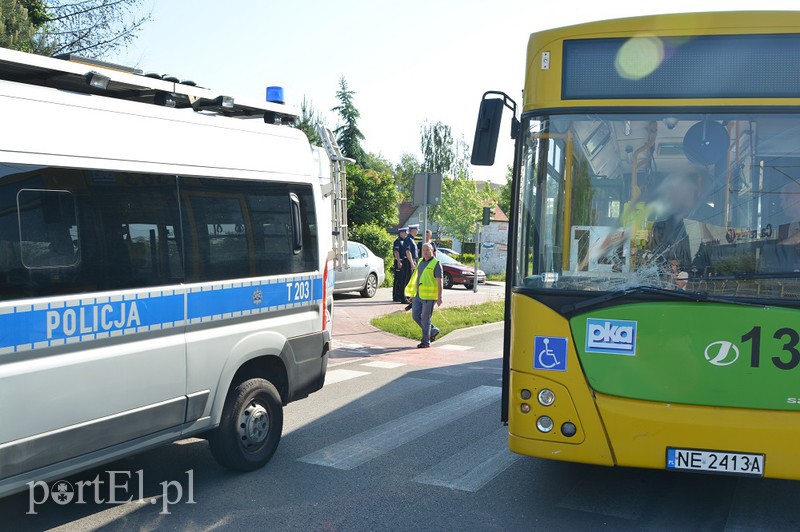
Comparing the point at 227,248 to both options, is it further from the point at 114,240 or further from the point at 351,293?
the point at 351,293

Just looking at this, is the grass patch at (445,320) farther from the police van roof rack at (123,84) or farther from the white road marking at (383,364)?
the police van roof rack at (123,84)

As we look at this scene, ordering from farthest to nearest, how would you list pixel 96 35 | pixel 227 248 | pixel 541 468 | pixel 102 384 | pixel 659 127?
pixel 96 35 < pixel 541 468 < pixel 227 248 < pixel 659 127 < pixel 102 384

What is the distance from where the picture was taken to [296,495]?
5.47 metres

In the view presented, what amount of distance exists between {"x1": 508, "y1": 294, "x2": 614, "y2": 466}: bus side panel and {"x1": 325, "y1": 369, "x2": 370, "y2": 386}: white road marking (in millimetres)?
4957

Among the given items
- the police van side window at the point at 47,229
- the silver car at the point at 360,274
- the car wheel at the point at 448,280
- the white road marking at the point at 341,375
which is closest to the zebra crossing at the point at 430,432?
the white road marking at the point at 341,375

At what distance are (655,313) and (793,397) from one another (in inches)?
36.7

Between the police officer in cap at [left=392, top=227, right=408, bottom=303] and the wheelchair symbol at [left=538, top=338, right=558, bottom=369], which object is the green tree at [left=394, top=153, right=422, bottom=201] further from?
the wheelchair symbol at [left=538, top=338, right=558, bottom=369]

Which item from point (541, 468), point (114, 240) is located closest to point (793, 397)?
point (541, 468)

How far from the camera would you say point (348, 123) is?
57.8 m

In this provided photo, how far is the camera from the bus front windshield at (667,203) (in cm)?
470

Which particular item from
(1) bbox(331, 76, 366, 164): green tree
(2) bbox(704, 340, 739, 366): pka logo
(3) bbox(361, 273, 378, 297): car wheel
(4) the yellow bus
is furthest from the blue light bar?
(1) bbox(331, 76, 366, 164): green tree

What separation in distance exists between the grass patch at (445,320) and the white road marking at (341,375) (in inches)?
146

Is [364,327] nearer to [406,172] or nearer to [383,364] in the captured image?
[383,364]

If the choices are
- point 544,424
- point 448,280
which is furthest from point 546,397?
point 448,280
